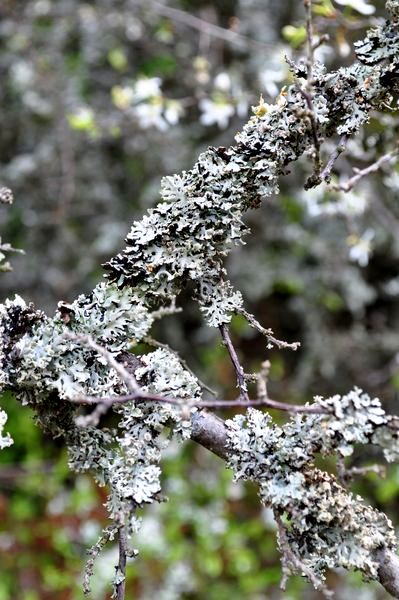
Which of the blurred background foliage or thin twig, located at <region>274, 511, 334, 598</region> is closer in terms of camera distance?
thin twig, located at <region>274, 511, 334, 598</region>

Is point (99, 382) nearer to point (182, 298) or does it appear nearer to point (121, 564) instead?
point (121, 564)

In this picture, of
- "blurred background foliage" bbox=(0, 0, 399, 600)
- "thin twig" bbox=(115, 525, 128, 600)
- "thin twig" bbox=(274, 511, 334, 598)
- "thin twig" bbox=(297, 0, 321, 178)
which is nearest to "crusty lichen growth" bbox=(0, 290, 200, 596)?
"thin twig" bbox=(115, 525, 128, 600)

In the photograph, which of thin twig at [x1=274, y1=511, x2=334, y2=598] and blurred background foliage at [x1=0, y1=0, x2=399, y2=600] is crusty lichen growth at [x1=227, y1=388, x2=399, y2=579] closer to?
thin twig at [x1=274, y1=511, x2=334, y2=598]

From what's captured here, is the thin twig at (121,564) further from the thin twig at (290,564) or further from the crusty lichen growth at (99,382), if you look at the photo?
the thin twig at (290,564)

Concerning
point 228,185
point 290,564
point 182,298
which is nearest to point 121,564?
point 290,564

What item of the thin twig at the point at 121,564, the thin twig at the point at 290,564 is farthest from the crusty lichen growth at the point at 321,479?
the thin twig at the point at 121,564

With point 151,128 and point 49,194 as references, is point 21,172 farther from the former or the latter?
point 151,128
